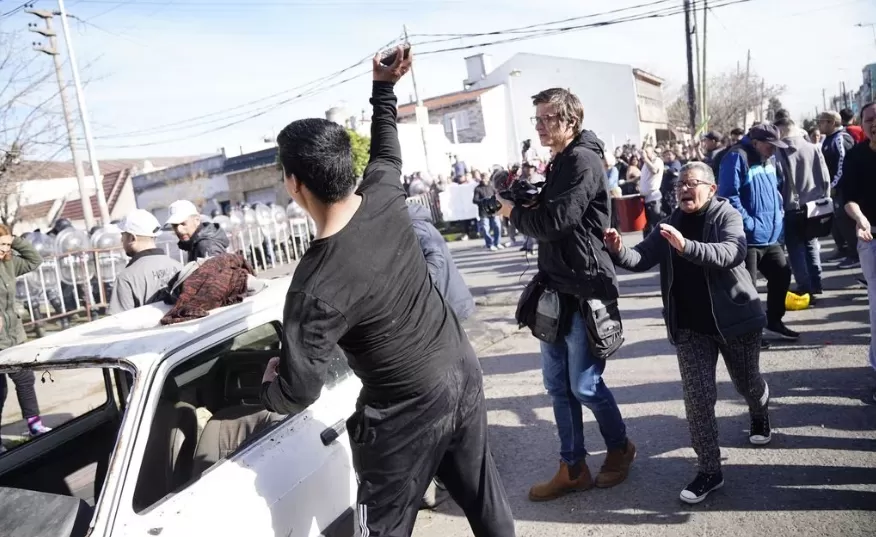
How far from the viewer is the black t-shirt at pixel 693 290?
10.8ft

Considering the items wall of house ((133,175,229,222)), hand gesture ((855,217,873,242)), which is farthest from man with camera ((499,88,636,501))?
wall of house ((133,175,229,222))

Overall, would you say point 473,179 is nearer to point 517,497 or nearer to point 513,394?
point 513,394

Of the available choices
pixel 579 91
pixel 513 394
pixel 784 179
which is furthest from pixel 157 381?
pixel 579 91

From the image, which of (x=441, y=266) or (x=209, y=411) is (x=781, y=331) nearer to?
(x=441, y=266)

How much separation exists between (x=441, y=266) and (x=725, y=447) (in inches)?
78.3

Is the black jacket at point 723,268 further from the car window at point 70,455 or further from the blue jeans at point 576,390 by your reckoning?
the car window at point 70,455

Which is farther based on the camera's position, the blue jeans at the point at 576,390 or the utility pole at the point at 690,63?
the utility pole at the point at 690,63

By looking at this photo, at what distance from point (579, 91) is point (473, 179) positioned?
1142 inches

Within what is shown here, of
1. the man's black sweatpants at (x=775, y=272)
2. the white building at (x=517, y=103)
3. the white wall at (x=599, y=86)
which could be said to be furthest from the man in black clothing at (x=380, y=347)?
the white wall at (x=599, y=86)

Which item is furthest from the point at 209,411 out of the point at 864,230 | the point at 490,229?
the point at 490,229

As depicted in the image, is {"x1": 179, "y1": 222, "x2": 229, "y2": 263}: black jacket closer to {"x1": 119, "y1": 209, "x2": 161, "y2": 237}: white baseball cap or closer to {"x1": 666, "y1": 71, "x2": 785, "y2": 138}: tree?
{"x1": 119, "y1": 209, "x2": 161, "y2": 237}: white baseball cap

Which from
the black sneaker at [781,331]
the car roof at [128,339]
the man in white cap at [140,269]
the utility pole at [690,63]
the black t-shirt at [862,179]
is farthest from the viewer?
the utility pole at [690,63]

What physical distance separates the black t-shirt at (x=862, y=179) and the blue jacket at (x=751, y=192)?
1.21 m

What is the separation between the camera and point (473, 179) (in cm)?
1959
